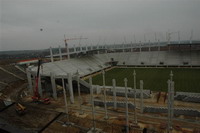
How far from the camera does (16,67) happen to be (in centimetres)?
5025

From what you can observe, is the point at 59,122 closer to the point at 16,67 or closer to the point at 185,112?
the point at 185,112

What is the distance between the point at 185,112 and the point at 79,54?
42.6 m

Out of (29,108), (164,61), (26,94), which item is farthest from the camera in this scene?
(164,61)

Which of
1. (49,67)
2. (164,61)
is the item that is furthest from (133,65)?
(49,67)

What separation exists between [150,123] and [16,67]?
50.5 meters

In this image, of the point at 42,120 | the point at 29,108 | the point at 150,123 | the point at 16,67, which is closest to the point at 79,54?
the point at 16,67

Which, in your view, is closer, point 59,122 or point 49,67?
point 59,122

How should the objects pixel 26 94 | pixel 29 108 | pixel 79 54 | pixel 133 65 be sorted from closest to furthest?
1. pixel 29 108
2. pixel 26 94
3. pixel 133 65
4. pixel 79 54

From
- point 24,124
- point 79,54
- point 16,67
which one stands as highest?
point 79,54

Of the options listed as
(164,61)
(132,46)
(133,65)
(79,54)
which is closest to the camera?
(164,61)

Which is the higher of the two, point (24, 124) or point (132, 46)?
point (132, 46)

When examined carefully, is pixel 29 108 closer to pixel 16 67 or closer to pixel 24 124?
pixel 24 124

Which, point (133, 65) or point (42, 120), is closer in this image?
point (42, 120)

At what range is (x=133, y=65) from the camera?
49.4 m
